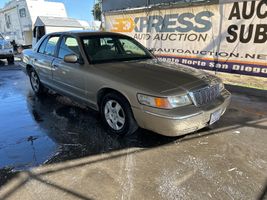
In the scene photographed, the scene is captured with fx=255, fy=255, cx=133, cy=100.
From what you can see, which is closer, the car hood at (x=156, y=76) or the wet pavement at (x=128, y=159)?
the wet pavement at (x=128, y=159)

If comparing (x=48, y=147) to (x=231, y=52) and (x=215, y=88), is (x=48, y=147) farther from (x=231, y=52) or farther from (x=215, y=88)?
(x=231, y=52)

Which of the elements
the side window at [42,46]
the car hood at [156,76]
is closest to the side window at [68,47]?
the car hood at [156,76]

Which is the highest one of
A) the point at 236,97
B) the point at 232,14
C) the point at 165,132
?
the point at 232,14

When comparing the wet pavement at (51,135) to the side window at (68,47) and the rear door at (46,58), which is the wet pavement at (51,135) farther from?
the side window at (68,47)

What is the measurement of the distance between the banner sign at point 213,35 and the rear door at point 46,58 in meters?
4.68

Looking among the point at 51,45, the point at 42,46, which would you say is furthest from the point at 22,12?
the point at 51,45

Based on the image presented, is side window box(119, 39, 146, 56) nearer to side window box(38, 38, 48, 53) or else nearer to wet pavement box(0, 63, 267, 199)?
wet pavement box(0, 63, 267, 199)

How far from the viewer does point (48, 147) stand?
3760mm

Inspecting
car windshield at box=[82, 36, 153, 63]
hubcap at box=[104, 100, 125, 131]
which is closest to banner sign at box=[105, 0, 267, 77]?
car windshield at box=[82, 36, 153, 63]

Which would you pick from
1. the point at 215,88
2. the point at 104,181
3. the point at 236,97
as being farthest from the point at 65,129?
the point at 236,97

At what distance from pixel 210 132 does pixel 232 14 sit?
15.1 feet

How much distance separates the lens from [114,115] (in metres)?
4.07

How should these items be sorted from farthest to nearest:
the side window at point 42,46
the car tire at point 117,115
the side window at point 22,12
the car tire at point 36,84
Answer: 1. the side window at point 22,12
2. the car tire at point 36,84
3. the side window at point 42,46
4. the car tire at point 117,115

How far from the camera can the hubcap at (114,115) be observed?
3.94 m
